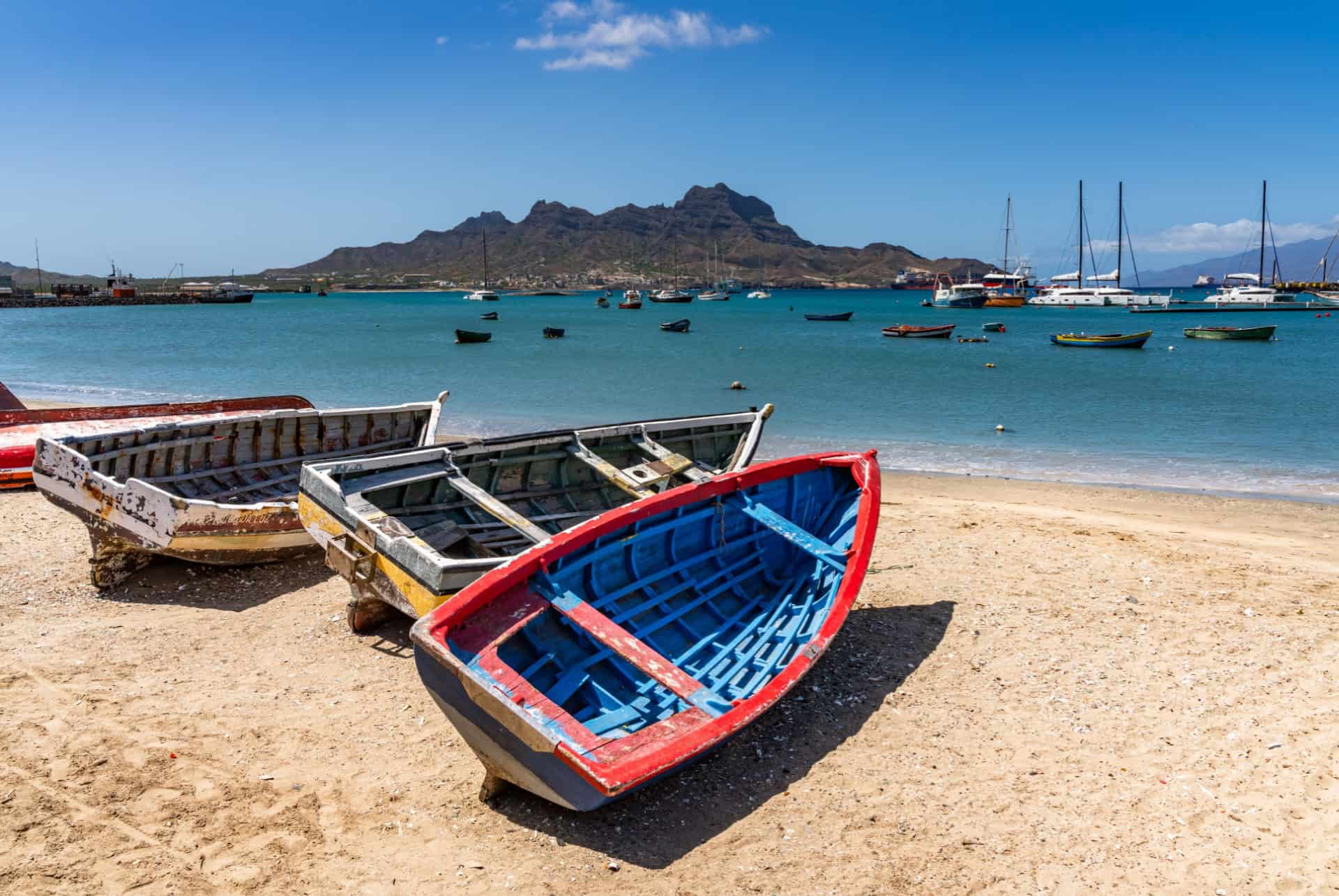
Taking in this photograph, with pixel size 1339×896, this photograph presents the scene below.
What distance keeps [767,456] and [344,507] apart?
14532mm

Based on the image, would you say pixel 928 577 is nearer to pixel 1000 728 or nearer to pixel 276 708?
pixel 1000 728

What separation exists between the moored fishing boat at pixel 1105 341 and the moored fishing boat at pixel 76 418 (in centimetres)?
5252

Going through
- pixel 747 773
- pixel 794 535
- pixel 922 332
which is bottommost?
pixel 747 773

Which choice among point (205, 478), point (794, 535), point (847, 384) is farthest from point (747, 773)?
point (847, 384)

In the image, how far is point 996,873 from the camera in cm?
541

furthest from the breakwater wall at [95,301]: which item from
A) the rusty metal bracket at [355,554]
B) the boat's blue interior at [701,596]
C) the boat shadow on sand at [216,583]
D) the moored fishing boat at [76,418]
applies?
the boat's blue interior at [701,596]

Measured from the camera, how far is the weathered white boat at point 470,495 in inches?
305

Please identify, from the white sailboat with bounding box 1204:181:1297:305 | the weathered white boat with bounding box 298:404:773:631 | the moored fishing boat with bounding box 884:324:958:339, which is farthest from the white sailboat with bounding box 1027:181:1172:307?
the weathered white boat with bounding box 298:404:773:631

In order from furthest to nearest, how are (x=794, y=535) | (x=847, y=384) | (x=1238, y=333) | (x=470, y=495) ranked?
1. (x=1238, y=333)
2. (x=847, y=384)
3. (x=470, y=495)
4. (x=794, y=535)

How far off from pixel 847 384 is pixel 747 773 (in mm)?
33745

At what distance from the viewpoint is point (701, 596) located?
8250mm

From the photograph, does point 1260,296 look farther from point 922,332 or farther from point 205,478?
point 205,478

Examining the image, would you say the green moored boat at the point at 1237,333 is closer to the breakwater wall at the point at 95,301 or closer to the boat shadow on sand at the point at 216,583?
the boat shadow on sand at the point at 216,583

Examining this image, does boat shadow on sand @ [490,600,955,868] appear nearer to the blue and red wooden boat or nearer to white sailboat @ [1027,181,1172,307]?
the blue and red wooden boat
